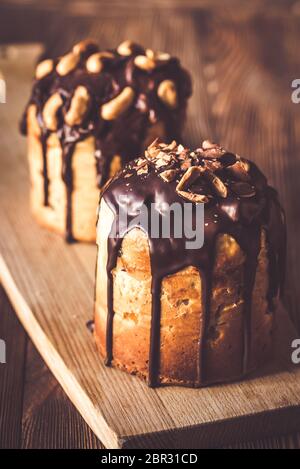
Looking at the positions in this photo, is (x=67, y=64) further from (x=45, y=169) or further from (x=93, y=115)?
(x=45, y=169)

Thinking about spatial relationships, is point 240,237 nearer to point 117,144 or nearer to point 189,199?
point 189,199

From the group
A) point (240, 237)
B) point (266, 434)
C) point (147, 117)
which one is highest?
point (147, 117)

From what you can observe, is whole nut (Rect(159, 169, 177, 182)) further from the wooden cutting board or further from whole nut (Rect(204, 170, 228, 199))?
the wooden cutting board

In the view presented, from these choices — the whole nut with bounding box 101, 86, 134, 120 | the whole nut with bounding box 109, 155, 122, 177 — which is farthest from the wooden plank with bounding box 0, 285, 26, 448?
the whole nut with bounding box 101, 86, 134, 120

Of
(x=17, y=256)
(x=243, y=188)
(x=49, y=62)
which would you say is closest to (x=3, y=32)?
(x=49, y=62)

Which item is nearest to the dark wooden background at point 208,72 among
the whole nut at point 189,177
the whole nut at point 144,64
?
the whole nut at point 189,177
